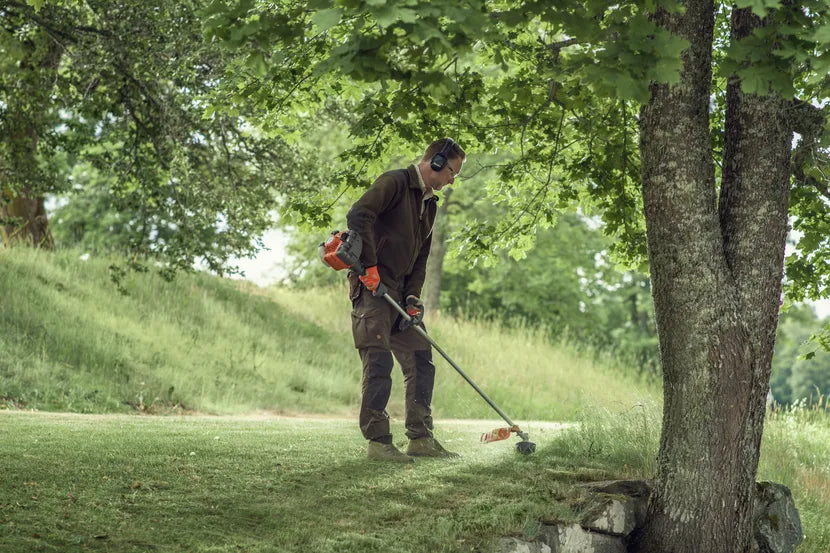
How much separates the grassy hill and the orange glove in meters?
5.15

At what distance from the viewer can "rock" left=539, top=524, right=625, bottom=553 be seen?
17.9 feet

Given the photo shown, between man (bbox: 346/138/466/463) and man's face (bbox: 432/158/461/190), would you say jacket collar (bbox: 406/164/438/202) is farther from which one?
man's face (bbox: 432/158/461/190)

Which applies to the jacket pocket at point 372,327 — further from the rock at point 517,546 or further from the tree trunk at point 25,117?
the tree trunk at point 25,117

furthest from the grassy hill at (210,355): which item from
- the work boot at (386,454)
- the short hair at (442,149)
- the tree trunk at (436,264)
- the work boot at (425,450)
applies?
the short hair at (442,149)

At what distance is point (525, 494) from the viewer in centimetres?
605

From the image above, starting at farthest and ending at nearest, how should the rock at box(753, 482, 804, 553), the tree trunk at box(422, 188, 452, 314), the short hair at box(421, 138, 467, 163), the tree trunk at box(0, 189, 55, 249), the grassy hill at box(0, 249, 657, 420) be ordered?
the tree trunk at box(422, 188, 452, 314) → the tree trunk at box(0, 189, 55, 249) → the grassy hill at box(0, 249, 657, 420) → the short hair at box(421, 138, 467, 163) → the rock at box(753, 482, 804, 553)

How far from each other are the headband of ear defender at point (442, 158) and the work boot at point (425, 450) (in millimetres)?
2205

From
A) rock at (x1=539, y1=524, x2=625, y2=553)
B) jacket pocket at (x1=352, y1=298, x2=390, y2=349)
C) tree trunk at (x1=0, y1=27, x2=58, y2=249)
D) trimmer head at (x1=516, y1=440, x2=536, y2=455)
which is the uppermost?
tree trunk at (x1=0, y1=27, x2=58, y2=249)

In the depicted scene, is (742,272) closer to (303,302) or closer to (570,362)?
(570,362)

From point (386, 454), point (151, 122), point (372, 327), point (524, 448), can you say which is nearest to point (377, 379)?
point (372, 327)

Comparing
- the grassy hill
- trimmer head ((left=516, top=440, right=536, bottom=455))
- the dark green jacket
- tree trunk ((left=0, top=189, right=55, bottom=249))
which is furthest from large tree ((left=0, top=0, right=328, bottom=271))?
trimmer head ((left=516, top=440, right=536, bottom=455))

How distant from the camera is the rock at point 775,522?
6.52 meters

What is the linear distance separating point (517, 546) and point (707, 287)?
83.5 inches

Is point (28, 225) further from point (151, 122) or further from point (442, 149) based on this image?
point (442, 149)
